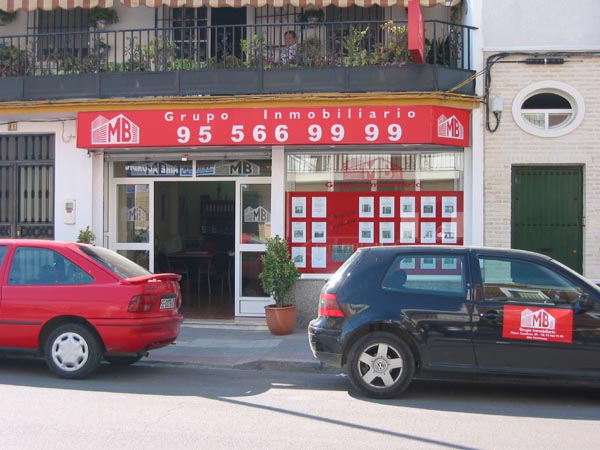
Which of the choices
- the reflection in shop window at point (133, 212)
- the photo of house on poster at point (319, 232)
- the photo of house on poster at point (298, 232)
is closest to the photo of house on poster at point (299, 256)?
the photo of house on poster at point (298, 232)

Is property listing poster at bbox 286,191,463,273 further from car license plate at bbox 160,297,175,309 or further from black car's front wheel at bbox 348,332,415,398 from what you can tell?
black car's front wheel at bbox 348,332,415,398

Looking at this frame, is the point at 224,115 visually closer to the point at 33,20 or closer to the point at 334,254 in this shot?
the point at 334,254

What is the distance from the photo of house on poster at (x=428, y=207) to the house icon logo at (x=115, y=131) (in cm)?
489

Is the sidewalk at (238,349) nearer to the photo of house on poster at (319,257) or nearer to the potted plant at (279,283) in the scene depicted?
the potted plant at (279,283)

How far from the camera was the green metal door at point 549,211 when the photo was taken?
1077cm

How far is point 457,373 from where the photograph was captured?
665 cm

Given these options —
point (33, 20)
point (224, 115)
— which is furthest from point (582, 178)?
point (33, 20)

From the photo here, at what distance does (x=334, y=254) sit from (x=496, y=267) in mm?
4814

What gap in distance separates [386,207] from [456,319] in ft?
15.8

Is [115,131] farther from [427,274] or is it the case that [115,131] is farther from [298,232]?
[427,274]

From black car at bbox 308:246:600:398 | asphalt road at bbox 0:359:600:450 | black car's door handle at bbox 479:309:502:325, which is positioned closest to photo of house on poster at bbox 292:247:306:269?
asphalt road at bbox 0:359:600:450

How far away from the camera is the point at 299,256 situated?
11461mm

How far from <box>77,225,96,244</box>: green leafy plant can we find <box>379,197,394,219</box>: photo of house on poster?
16.5ft

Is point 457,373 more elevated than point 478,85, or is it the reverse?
point 478,85
